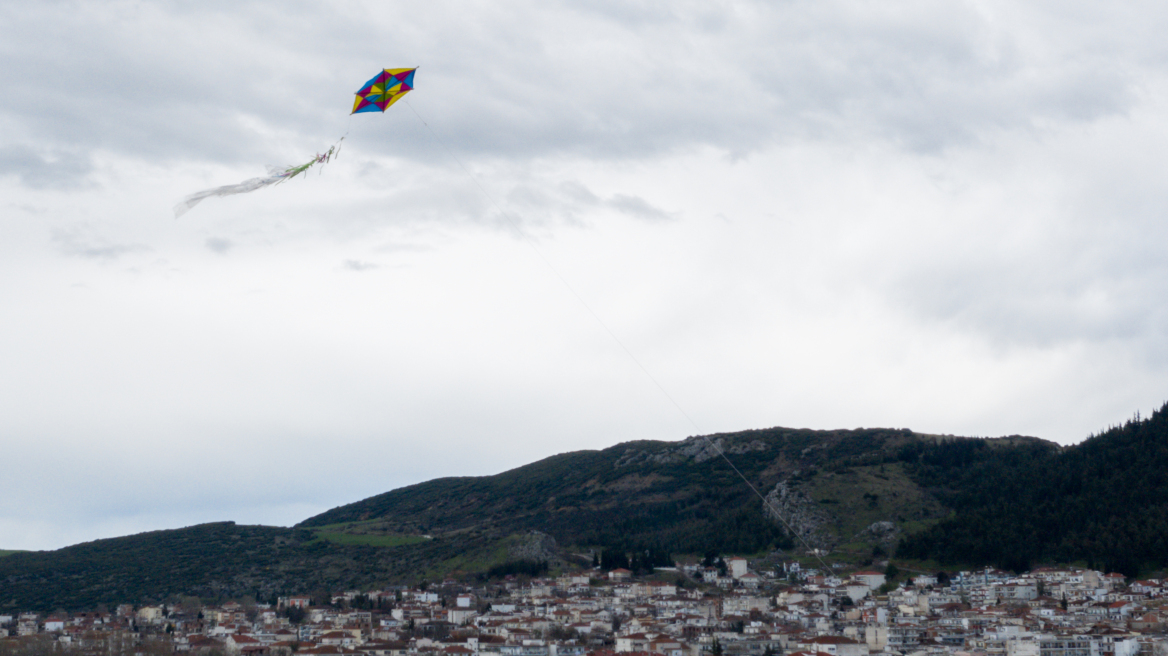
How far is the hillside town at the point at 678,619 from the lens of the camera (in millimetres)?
64375

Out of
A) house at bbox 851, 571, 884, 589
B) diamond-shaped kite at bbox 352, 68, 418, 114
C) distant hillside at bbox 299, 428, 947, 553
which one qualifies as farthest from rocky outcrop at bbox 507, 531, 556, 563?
diamond-shaped kite at bbox 352, 68, 418, 114

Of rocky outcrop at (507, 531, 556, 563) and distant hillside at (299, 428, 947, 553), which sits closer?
rocky outcrop at (507, 531, 556, 563)

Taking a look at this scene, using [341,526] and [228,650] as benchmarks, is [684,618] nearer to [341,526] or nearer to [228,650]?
[228,650]

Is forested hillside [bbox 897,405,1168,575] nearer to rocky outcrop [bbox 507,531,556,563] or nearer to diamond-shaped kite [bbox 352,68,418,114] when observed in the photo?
rocky outcrop [bbox 507,531,556,563]

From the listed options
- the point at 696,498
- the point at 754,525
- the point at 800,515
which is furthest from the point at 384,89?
the point at 696,498

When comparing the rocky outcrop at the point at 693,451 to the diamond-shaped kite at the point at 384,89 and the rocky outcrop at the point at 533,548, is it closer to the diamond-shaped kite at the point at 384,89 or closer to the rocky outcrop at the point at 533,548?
the rocky outcrop at the point at 533,548

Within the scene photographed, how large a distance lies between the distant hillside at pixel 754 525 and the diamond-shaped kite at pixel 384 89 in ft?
261

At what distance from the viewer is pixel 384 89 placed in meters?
34.0

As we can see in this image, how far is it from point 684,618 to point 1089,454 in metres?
62.6

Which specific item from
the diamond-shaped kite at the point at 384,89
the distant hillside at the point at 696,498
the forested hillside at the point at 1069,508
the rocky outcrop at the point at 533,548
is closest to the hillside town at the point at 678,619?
the forested hillside at the point at 1069,508

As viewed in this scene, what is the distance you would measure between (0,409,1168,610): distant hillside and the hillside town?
8.31 metres

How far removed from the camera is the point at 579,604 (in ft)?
298

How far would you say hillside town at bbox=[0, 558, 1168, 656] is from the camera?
64375 mm

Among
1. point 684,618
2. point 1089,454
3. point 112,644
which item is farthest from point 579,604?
point 1089,454
